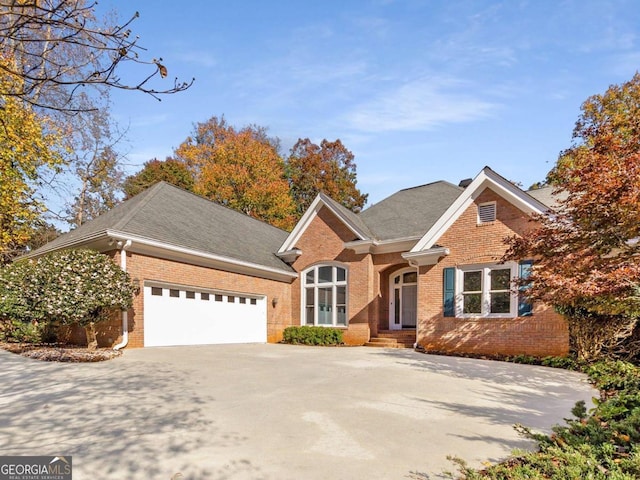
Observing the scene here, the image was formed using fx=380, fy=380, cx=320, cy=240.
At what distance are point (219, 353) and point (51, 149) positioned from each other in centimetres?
1135

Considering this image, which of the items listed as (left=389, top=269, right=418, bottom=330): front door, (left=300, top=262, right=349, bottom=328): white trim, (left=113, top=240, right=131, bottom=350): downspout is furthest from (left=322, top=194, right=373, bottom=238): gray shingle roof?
(left=113, top=240, right=131, bottom=350): downspout

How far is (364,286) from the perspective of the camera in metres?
15.6

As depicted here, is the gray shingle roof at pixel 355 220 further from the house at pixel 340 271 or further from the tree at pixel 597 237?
the tree at pixel 597 237

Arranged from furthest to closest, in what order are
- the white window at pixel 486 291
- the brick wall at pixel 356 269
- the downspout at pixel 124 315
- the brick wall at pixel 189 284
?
1. the brick wall at pixel 356 269
2. the white window at pixel 486 291
3. the brick wall at pixel 189 284
4. the downspout at pixel 124 315

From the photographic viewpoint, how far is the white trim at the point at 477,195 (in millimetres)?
11453

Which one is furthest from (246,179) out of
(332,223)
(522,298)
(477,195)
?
(522,298)

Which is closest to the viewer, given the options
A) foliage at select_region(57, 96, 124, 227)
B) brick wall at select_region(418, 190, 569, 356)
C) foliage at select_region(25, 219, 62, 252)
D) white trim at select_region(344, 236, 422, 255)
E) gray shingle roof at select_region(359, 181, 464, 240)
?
brick wall at select_region(418, 190, 569, 356)

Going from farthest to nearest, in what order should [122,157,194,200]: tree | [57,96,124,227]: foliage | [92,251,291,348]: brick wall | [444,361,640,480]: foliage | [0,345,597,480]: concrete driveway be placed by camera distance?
[122,157,194,200]: tree → [57,96,124,227]: foliage → [92,251,291,348]: brick wall → [0,345,597,480]: concrete driveway → [444,361,640,480]: foliage

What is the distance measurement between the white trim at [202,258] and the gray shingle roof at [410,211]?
4.59 m

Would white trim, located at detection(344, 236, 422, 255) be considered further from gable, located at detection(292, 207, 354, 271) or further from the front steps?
the front steps

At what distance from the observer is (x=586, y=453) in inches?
138

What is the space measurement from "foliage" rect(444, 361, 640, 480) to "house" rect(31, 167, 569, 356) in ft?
19.6

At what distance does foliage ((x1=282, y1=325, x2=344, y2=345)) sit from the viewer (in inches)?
595

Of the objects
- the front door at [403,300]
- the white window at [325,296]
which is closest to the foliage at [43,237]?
the white window at [325,296]
